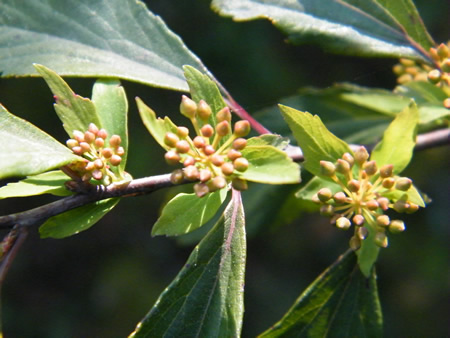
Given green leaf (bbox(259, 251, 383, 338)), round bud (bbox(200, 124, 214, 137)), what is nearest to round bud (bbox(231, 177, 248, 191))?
round bud (bbox(200, 124, 214, 137))

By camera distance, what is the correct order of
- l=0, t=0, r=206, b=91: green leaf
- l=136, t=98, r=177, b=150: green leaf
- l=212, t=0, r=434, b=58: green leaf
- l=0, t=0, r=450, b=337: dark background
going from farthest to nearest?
l=0, t=0, r=450, b=337: dark background → l=212, t=0, r=434, b=58: green leaf → l=0, t=0, r=206, b=91: green leaf → l=136, t=98, r=177, b=150: green leaf

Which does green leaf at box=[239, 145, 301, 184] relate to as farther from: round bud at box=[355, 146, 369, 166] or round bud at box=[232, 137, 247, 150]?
round bud at box=[355, 146, 369, 166]

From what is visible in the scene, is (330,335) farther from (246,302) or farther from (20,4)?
(246,302)

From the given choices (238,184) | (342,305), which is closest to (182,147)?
(238,184)

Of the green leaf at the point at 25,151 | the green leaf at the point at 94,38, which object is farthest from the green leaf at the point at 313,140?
the green leaf at the point at 25,151

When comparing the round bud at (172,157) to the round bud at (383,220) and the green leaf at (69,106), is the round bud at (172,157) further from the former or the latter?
the round bud at (383,220)

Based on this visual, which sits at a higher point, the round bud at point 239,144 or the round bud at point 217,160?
the round bud at point 239,144

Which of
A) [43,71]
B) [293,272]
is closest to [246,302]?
[293,272]
